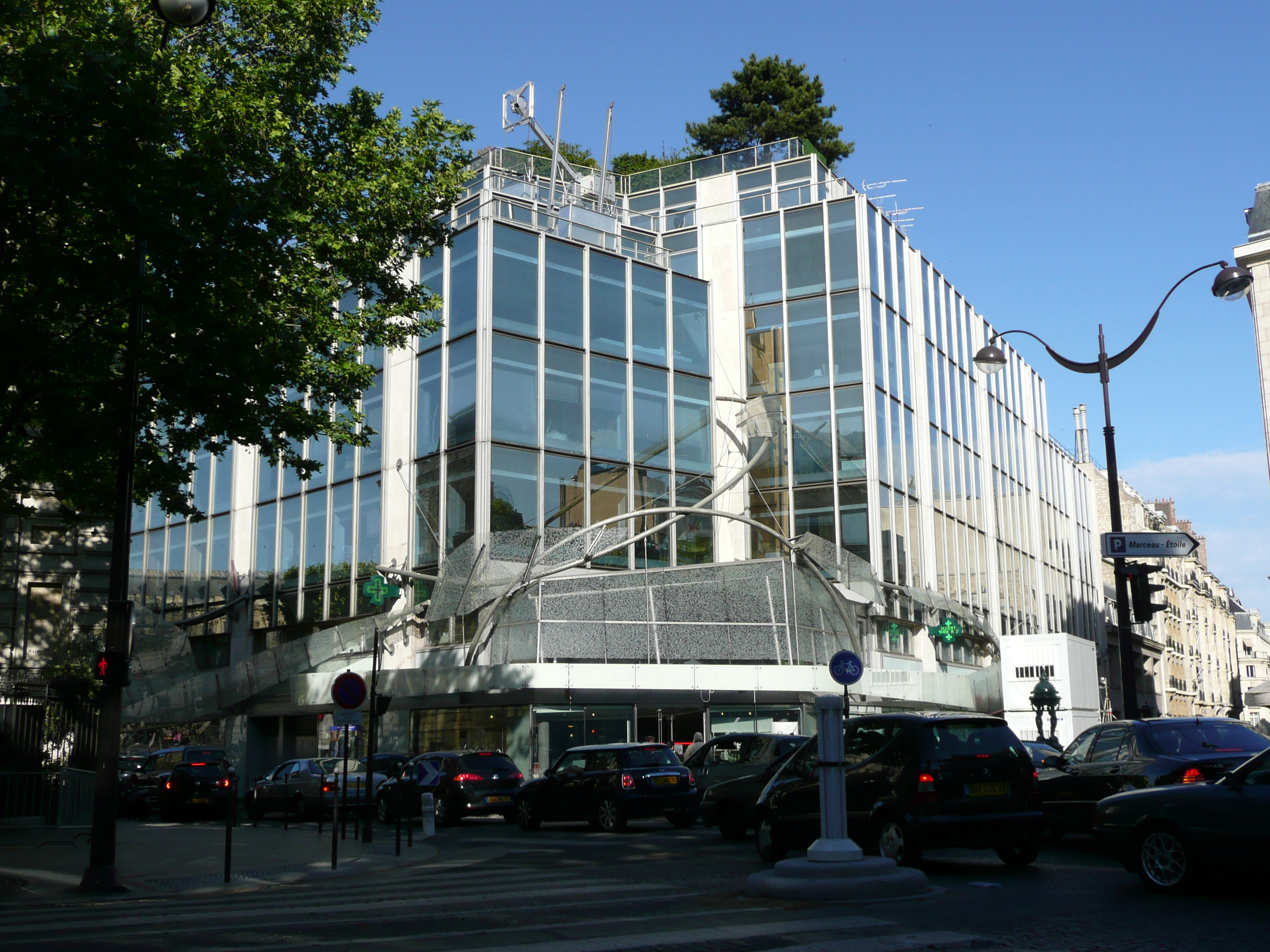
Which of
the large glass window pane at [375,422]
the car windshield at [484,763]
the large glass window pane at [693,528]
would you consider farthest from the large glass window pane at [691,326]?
the car windshield at [484,763]

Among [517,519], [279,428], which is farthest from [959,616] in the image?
[279,428]

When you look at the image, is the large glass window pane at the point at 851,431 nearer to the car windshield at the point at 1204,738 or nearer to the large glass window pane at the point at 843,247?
the large glass window pane at the point at 843,247

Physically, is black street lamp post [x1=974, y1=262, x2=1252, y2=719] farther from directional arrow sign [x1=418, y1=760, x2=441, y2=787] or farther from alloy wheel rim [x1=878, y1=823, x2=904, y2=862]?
directional arrow sign [x1=418, y1=760, x2=441, y2=787]

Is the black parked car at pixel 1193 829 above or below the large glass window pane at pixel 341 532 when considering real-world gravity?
below

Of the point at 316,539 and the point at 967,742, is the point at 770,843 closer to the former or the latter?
the point at 967,742

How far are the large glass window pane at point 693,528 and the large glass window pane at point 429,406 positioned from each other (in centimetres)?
796

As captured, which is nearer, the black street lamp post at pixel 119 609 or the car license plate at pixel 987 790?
the car license plate at pixel 987 790

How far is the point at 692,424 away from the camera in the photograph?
41375 millimetres

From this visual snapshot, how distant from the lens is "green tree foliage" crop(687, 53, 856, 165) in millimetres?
68188

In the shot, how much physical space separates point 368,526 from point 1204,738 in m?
29.2

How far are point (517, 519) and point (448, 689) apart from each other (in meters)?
5.66

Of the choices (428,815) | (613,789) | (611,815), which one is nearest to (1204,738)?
(613,789)

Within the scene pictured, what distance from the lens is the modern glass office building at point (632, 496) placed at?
34.2 metres

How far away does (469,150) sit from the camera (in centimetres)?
2295
